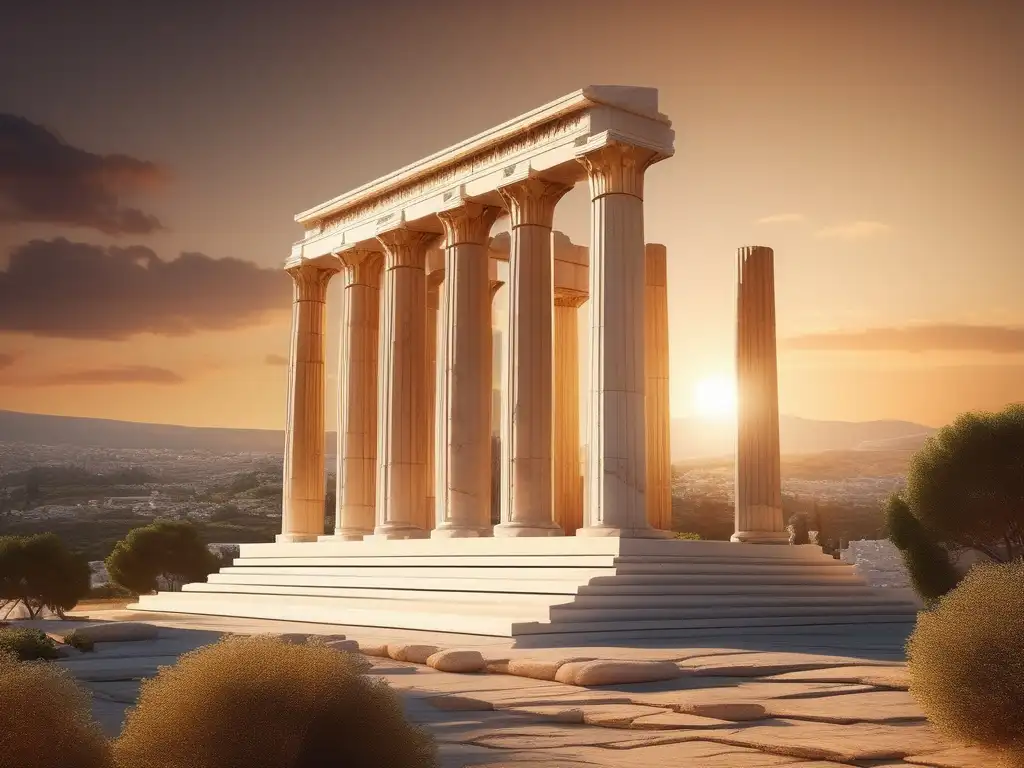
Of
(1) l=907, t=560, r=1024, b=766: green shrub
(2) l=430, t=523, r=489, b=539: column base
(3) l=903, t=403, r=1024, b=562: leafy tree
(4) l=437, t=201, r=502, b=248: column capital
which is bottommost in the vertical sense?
(1) l=907, t=560, r=1024, b=766: green shrub

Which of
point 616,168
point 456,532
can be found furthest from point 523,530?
point 616,168

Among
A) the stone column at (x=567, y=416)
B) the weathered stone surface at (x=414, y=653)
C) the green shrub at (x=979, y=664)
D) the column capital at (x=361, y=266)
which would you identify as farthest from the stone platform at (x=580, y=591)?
the green shrub at (x=979, y=664)

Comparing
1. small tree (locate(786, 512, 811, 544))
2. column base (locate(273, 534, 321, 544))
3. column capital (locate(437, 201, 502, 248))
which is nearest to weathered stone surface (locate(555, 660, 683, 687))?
column capital (locate(437, 201, 502, 248))

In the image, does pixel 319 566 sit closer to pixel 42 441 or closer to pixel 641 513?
pixel 641 513

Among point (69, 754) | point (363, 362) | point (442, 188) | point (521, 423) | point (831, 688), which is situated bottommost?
point (831, 688)

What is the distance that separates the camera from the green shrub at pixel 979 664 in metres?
11.8

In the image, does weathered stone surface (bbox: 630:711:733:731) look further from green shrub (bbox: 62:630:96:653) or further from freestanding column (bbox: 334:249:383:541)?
freestanding column (bbox: 334:249:383:541)

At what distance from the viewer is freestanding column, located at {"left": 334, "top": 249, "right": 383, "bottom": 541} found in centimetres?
5059

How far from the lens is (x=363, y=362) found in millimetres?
51750

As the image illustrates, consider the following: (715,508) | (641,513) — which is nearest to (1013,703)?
(641,513)

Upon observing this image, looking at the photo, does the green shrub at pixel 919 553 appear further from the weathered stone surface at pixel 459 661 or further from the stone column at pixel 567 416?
the weathered stone surface at pixel 459 661

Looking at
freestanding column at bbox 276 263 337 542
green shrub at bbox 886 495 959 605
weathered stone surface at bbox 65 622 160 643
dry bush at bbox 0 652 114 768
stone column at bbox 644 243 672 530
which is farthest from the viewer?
freestanding column at bbox 276 263 337 542

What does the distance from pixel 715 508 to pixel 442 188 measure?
10708 cm

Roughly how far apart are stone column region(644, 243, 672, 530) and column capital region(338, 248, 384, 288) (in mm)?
12680
